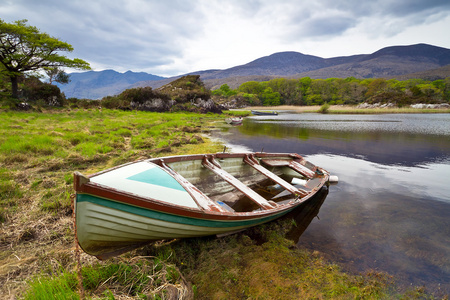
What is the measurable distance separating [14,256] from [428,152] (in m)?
23.0

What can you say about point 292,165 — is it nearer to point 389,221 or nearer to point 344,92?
point 389,221

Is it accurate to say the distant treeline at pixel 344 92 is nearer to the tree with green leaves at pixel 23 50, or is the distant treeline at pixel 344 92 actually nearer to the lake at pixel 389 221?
the lake at pixel 389 221

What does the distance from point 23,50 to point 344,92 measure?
383 feet

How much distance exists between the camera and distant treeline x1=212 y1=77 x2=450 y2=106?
7475cm

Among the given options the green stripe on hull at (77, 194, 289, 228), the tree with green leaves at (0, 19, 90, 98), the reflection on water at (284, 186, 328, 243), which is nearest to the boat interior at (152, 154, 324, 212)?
A: the reflection on water at (284, 186, 328, 243)

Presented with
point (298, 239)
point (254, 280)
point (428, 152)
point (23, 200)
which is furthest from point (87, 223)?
point (428, 152)

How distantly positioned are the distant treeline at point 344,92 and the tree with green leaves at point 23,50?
302ft

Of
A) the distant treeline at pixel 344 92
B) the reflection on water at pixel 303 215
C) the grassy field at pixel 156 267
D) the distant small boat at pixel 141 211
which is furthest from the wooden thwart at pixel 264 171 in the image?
the distant treeline at pixel 344 92

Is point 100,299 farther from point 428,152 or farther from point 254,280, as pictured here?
point 428,152

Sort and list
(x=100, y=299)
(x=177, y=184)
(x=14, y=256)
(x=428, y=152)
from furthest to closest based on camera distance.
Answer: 1. (x=428, y=152)
2. (x=177, y=184)
3. (x=14, y=256)
4. (x=100, y=299)

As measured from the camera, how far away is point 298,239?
5277 mm

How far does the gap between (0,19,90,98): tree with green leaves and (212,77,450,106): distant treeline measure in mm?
92196

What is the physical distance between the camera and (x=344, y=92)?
337ft

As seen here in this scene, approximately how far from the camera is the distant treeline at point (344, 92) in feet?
245
